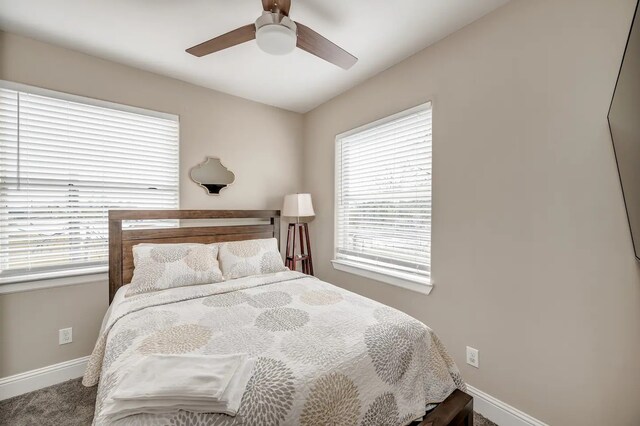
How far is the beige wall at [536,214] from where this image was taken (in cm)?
135

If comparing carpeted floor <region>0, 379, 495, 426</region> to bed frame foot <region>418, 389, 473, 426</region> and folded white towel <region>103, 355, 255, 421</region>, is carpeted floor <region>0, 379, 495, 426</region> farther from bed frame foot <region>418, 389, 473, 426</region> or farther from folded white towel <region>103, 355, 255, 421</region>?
folded white towel <region>103, 355, 255, 421</region>

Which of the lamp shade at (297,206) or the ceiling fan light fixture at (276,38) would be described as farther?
the lamp shade at (297,206)

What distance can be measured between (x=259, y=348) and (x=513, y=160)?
1.78 meters

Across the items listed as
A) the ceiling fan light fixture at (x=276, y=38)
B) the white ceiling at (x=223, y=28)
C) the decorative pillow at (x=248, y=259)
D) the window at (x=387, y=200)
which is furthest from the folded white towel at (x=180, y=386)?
the white ceiling at (x=223, y=28)

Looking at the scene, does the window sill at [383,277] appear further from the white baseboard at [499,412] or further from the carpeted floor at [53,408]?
the carpeted floor at [53,408]

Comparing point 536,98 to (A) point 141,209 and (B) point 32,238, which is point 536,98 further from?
(B) point 32,238

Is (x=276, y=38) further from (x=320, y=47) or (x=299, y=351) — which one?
(x=299, y=351)

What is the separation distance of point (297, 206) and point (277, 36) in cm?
181

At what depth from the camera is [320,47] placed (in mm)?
1659

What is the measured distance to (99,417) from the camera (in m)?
0.86

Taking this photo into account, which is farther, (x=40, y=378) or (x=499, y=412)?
(x=40, y=378)

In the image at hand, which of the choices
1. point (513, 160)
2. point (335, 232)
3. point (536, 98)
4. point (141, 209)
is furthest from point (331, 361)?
point (141, 209)

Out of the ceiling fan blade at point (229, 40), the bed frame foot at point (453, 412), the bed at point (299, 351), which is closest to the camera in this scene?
the bed at point (299, 351)

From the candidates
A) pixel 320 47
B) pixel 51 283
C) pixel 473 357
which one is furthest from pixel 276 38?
pixel 51 283
